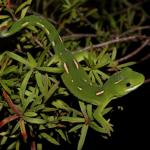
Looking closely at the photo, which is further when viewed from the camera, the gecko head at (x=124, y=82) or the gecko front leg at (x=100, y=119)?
the gecko head at (x=124, y=82)

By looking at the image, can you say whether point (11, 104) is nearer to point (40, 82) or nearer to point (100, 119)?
point (40, 82)

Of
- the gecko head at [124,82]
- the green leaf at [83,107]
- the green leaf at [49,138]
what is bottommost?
the green leaf at [49,138]

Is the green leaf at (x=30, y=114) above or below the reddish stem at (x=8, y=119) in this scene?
A: below

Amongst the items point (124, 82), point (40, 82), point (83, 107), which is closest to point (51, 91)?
point (40, 82)

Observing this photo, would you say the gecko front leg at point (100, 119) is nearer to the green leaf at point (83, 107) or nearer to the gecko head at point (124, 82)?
the green leaf at point (83, 107)

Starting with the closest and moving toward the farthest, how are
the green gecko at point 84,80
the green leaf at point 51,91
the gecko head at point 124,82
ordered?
the green leaf at point 51,91, the green gecko at point 84,80, the gecko head at point 124,82

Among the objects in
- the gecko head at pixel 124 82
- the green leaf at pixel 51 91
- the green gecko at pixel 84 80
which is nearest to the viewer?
the green leaf at pixel 51 91

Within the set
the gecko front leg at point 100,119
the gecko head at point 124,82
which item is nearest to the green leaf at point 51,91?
the gecko front leg at point 100,119
